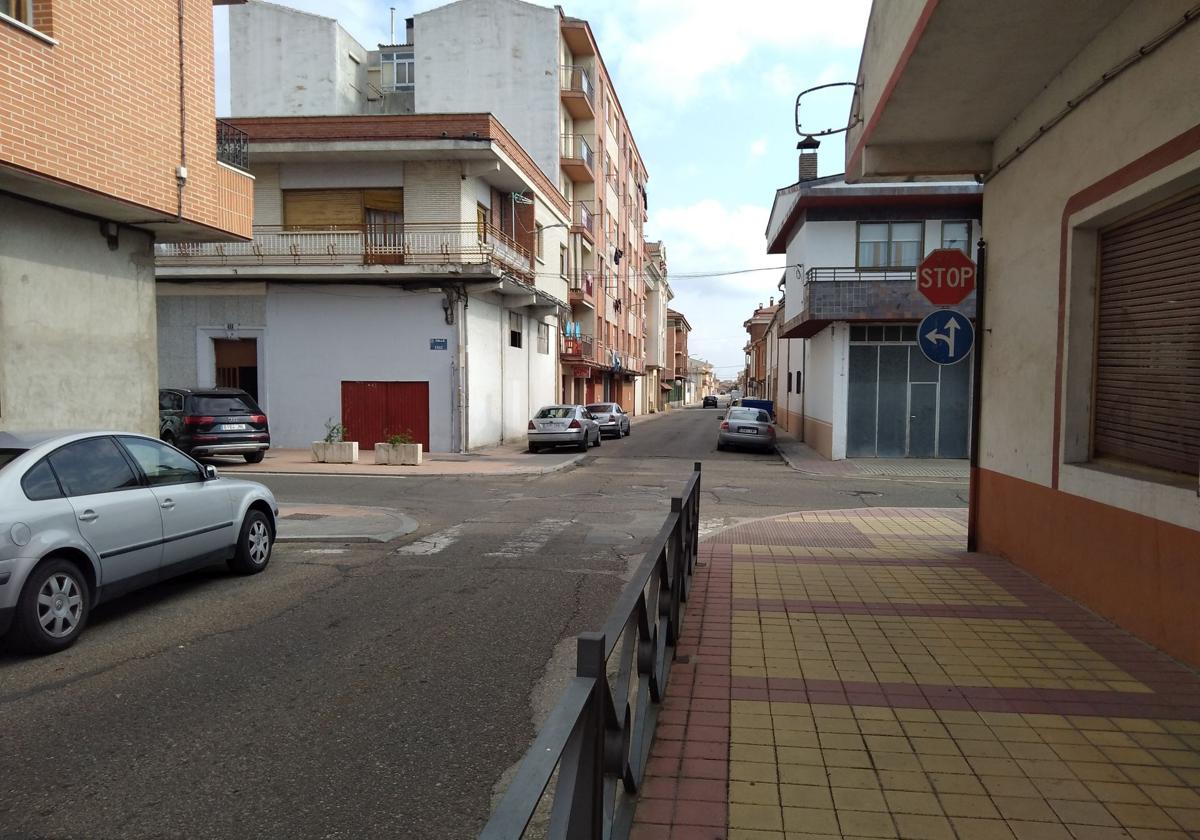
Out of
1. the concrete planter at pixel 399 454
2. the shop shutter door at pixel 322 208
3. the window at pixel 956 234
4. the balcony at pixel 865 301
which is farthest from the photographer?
the window at pixel 956 234

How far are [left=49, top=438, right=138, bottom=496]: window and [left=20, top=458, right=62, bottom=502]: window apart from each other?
65mm

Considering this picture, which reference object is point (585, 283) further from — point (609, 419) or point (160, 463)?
point (160, 463)

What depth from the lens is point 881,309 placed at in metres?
20.7

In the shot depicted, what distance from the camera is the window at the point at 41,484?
208 inches

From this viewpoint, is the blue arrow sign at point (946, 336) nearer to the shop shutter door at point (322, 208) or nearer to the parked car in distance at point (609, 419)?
the shop shutter door at point (322, 208)

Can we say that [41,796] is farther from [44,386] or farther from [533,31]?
[533,31]

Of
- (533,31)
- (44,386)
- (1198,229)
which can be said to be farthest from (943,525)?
(533,31)

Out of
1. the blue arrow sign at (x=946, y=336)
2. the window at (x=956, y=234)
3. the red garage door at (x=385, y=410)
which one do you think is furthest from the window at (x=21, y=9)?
the window at (x=956, y=234)

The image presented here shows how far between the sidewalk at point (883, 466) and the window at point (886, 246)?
560cm

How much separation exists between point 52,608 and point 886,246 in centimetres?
2180

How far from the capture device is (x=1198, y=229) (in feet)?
16.6

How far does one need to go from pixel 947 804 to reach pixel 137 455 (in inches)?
248

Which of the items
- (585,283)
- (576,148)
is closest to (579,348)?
(585,283)

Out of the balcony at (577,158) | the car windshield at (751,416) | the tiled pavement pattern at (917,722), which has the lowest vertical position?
the tiled pavement pattern at (917,722)
